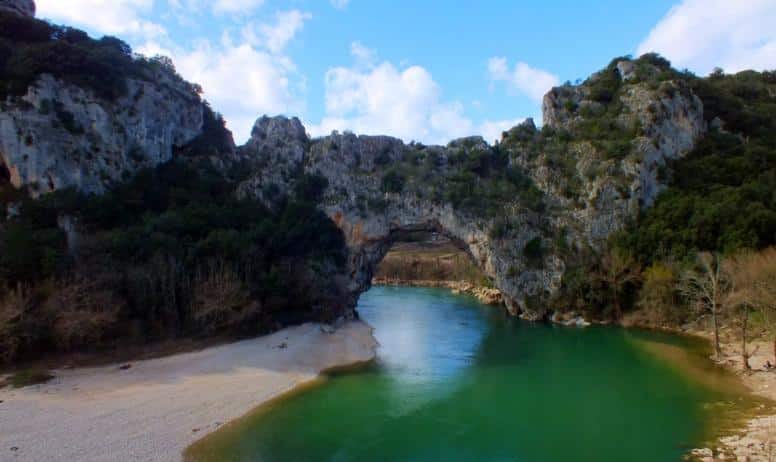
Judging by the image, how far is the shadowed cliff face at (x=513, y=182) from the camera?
4400 cm

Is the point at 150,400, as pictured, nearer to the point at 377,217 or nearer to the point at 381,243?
the point at 377,217

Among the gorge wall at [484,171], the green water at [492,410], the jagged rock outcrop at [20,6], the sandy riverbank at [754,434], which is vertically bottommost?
the green water at [492,410]

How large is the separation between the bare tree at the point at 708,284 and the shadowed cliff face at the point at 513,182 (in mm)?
9357

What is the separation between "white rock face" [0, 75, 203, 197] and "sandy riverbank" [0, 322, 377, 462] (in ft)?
53.4

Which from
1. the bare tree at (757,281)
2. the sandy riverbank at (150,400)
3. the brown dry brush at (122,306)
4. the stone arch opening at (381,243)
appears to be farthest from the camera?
the stone arch opening at (381,243)

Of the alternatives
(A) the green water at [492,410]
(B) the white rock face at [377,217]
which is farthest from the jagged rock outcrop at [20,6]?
(A) the green water at [492,410]

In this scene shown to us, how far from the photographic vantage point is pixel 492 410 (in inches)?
796

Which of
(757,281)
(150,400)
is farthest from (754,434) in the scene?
(150,400)

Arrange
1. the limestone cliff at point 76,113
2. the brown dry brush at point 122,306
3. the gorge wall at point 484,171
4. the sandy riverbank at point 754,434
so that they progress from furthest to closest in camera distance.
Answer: the gorge wall at point 484,171 < the limestone cliff at point 76,113 < the brown dry brush at point 122,306 < the sandy riverbank at point 754,434

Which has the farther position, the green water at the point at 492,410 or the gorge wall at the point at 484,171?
the gorge wall at the point at 484,171

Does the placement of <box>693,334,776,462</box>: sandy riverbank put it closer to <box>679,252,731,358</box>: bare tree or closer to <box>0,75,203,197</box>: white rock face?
<box>679,252,731,358</box>: bare tree

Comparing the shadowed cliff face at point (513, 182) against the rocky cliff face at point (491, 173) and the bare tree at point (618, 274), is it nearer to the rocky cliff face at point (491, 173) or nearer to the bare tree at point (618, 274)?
the rocky cliff face at point (491, 173)

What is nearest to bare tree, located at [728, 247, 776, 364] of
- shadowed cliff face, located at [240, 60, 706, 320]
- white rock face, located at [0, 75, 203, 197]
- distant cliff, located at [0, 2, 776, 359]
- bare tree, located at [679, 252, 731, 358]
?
bare tree, located at [679, 252, 731, 358]

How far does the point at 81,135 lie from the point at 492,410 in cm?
3344
